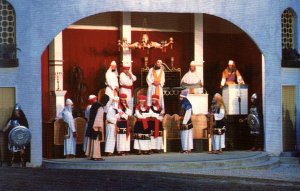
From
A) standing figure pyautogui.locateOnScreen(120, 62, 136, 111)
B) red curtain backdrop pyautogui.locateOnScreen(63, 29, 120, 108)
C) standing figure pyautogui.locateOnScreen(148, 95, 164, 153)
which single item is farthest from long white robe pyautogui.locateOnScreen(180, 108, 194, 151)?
red curtain backdrop pyautogui.locateOnScreen(63, 29, 120, 108)

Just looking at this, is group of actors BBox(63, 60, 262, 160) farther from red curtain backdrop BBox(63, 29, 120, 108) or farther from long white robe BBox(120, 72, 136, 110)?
red curtain backdrop BBox(63, 29, 120, 108)

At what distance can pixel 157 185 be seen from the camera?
18.7 meters

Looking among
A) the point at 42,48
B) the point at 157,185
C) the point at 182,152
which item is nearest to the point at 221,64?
the point at 182,152

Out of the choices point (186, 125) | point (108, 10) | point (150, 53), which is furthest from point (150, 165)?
point (150, 53)

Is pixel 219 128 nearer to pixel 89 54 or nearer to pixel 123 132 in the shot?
pixel 123 132

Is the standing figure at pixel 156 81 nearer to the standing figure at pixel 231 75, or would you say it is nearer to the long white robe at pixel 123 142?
the standing figure at pixel 231 75

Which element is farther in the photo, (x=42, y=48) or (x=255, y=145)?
(x=255, y=145)

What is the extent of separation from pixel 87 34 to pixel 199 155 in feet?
19.7

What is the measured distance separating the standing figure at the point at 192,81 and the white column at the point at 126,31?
6.21 feet

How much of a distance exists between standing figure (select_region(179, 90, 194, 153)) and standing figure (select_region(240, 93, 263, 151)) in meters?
1.91

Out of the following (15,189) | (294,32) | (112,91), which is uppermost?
(294,32)

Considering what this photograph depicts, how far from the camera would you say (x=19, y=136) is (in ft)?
73.7

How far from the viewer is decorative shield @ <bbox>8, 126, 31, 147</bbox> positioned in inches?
880

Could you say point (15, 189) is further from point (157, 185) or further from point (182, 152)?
point (182, 152)
